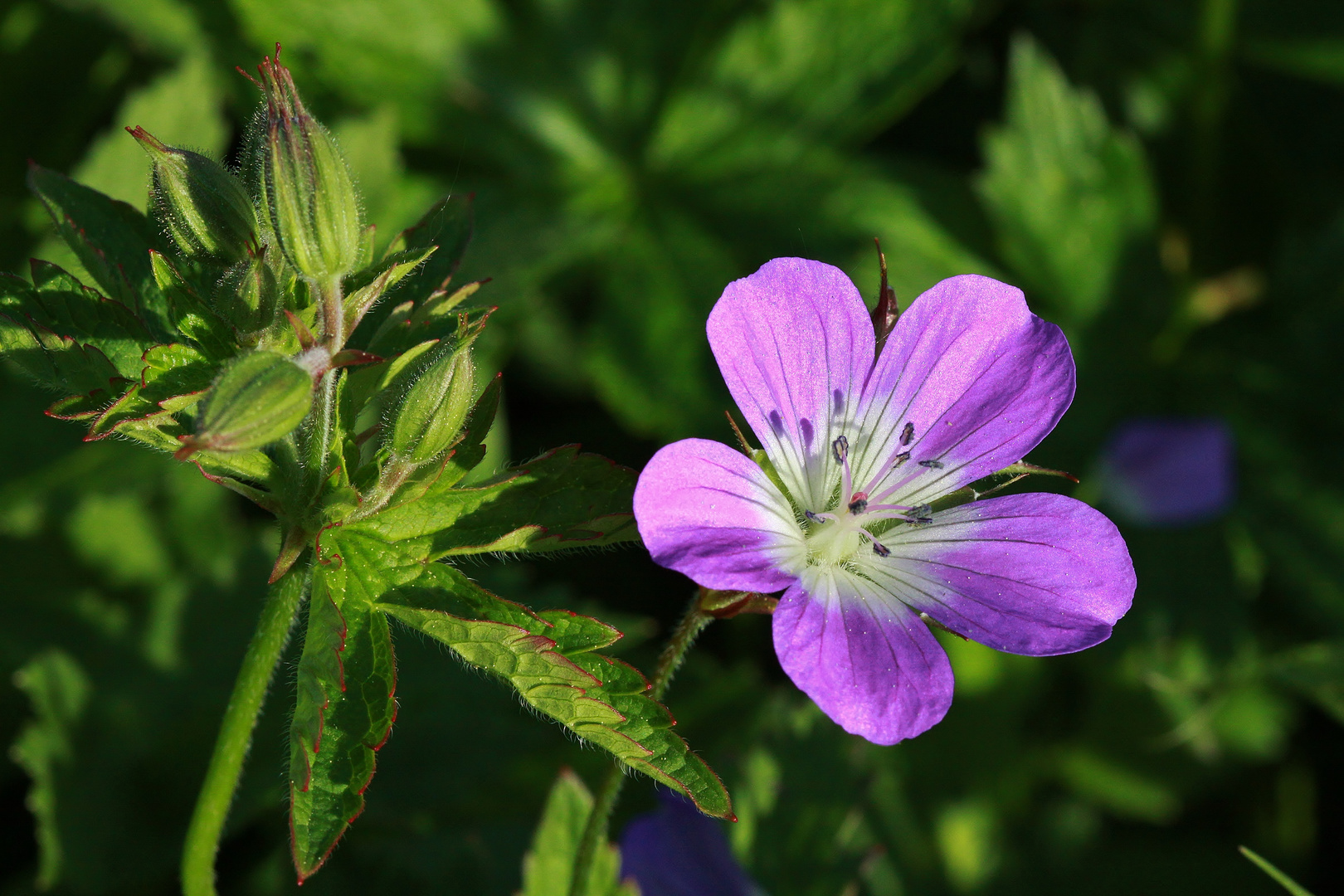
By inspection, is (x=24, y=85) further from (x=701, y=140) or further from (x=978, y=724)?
(x=978, y=724)

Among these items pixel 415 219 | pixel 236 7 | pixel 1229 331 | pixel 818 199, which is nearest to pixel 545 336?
pixel 415 219

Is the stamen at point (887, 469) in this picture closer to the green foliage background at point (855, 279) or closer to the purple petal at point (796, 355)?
the purple petal at point (796, 355)

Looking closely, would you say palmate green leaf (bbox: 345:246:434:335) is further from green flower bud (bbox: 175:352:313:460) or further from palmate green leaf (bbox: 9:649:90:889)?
palmate green leaf (bbox: 9:649:90:889)

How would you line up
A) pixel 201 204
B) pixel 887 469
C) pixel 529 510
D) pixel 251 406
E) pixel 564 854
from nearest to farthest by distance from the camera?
pixel 251 406, pixel 201 204, pixel 529 510, pixel 887 469, pixel 564 854

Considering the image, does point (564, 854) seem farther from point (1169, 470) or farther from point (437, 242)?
point (1169, 470)

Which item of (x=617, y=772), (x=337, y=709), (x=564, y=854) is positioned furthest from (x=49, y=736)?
(x=617, y=772)

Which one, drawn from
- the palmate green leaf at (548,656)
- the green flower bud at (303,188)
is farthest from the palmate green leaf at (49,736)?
the green flower bud at (303,188)

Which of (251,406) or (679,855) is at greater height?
(251,406)
